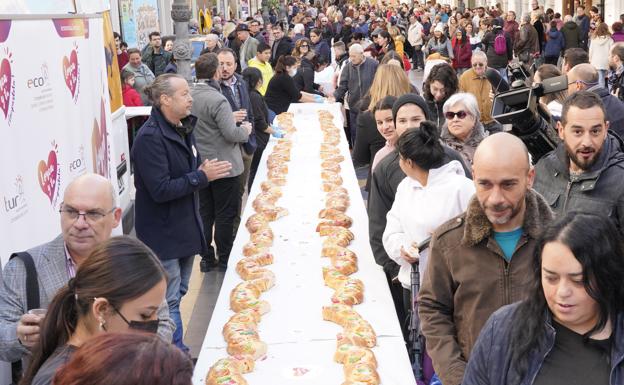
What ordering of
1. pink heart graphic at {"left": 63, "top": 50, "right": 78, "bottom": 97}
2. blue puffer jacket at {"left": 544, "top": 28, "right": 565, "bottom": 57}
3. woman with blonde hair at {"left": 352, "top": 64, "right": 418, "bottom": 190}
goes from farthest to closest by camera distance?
1. blue puffer jacket at {"left": 544, "top": 28, "right": 565, "bottom": 57}
2. woman with blonde hair at {"left": 352, "top": 64, "right": 418, "bottom": 190}
3. pink heart graphic at {"left": 63, "top": 50, "right": 78, "bottom": 97}

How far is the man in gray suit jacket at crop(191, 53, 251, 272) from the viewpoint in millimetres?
8125

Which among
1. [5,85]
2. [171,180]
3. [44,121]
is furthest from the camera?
[171,180]

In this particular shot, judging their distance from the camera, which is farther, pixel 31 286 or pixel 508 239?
pixel 31 286

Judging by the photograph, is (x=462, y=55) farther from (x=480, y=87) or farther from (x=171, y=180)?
(x=171, y=180)

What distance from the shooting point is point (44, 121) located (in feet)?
18.5

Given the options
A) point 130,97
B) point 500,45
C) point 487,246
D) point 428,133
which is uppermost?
point 428,133

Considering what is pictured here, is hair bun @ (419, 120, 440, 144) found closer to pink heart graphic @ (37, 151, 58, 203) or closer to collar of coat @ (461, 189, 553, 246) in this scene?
collar of coat @ (461, 189, 553, 246)

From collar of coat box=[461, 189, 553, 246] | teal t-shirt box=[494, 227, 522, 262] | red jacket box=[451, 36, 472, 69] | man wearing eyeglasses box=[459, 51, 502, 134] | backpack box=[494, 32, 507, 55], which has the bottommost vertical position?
red jacket box=[451, 36, 472, 69]

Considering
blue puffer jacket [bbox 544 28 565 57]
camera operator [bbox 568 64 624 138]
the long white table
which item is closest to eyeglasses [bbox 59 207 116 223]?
the long white table

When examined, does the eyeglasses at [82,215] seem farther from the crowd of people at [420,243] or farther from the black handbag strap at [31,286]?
the black handbag strap at [31,286]

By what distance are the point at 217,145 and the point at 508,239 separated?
5.01 meters

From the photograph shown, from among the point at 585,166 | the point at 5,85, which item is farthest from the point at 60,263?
the point at 585,166

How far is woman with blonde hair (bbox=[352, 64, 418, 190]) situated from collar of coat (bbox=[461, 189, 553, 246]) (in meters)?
4.24

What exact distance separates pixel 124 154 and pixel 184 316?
1938mm
